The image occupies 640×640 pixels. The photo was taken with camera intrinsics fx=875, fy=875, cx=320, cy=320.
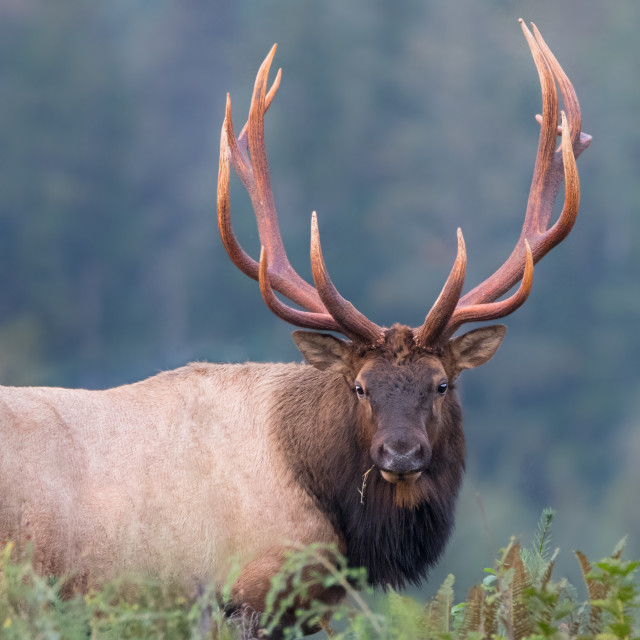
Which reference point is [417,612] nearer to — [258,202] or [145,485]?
[145,485]

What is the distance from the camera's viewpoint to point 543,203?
5.56m

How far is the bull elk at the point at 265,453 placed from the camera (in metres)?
4.45

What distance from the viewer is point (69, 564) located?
438cm

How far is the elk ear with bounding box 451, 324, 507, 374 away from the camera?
4.87 metres

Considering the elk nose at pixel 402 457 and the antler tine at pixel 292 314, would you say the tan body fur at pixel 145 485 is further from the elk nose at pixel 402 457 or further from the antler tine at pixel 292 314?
the elk nose at pixel 402 457

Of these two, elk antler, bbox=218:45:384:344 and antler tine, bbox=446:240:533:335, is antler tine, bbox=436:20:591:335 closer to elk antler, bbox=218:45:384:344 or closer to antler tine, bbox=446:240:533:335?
antler tine, bbox=446:240:533:335

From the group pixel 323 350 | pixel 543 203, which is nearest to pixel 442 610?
pixel 323 350

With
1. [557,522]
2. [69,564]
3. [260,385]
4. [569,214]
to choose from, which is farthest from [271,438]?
[557,522]

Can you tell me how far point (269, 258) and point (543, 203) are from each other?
1.78 m

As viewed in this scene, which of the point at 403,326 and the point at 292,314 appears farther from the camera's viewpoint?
the point at 292,314

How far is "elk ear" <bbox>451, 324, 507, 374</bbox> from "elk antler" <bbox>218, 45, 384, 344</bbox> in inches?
18.0

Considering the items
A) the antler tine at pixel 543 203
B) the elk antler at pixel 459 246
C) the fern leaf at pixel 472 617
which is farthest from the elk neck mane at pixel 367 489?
the fern leaf at pixel 472 617

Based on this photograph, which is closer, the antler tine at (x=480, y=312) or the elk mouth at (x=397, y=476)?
the elk mouth at (x=397, y=476)

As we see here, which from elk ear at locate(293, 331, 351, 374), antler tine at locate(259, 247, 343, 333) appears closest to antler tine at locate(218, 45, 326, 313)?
antler tine at locate(259, 247, 343, 333)
